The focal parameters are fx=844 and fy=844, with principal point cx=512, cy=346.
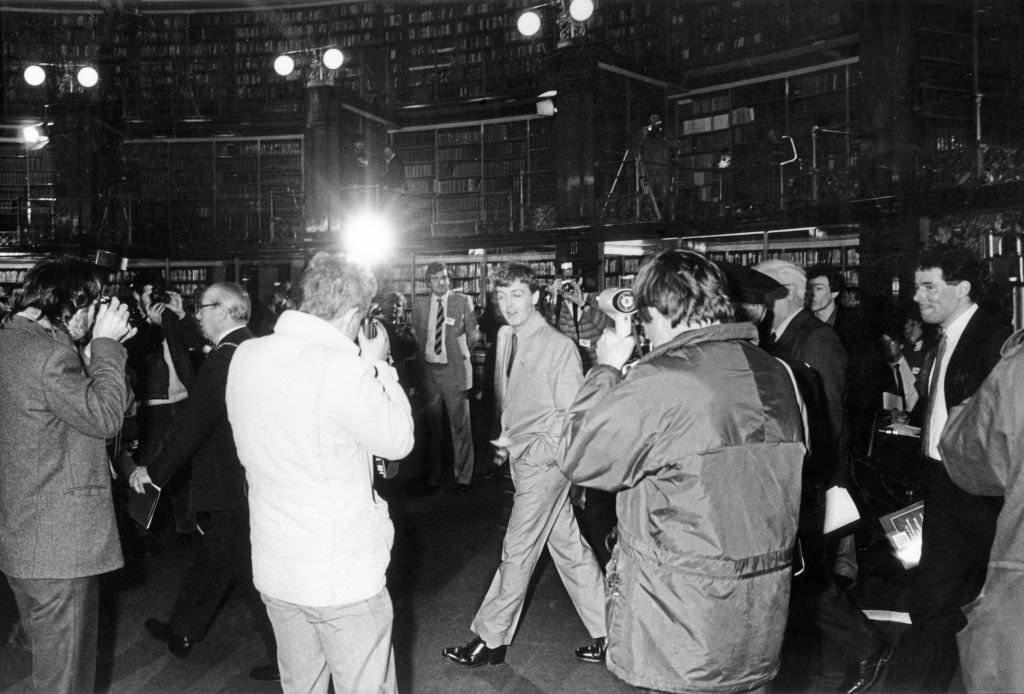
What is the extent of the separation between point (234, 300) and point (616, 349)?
2.05 m

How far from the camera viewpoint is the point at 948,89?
10.4 m

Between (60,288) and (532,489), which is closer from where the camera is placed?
(60,288)

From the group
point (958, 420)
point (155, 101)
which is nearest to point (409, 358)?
point (958, 420)

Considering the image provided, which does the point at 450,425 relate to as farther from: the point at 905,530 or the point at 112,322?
the point at 112,322

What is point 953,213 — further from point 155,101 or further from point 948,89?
point 155,101

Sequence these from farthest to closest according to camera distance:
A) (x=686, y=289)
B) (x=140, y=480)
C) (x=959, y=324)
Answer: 1. (x=140, y=480)
2. (x=959, y=324)
3. (x=686, y=289)

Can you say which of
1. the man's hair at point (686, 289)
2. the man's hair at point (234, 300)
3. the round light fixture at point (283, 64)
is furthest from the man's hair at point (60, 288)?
the round light fixture at point (283, 64)

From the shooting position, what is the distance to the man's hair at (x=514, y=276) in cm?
382

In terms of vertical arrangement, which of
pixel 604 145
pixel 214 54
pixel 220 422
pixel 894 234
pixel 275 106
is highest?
pixel 214 54

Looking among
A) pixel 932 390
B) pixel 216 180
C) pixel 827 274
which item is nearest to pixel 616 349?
pixel 932 390

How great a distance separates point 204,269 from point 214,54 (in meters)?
3.99

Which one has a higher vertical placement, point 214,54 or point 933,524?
point 214,54

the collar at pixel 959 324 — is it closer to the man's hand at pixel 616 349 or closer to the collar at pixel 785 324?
the collar at pixel 785 324

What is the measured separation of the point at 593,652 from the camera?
3.78m
